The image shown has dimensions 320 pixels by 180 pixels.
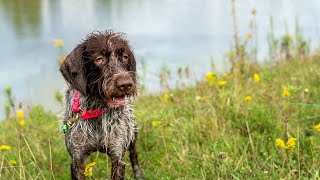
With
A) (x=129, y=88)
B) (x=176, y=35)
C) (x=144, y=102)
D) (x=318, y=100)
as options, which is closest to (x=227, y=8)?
(x=176, y=35)

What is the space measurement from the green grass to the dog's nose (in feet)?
2.26

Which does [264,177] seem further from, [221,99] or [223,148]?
[221,99]

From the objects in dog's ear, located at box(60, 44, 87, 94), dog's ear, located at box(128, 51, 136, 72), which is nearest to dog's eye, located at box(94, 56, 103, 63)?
dog's ear, located at box(60, 44, 87, 94)

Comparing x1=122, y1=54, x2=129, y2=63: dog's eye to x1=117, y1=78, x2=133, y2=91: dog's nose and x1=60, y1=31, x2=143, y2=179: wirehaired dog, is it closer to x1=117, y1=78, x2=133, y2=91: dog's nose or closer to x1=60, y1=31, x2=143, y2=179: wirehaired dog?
x1=60, y1=31, x2=143, y2=179: wirehaired dog

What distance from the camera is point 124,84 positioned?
3.17 metres

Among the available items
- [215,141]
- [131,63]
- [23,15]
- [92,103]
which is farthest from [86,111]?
[23,15]

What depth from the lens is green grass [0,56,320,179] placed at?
12.5 ft

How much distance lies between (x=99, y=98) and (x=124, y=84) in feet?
1.49

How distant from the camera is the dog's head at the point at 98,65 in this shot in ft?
11.0

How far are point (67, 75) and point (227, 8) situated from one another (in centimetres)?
1325

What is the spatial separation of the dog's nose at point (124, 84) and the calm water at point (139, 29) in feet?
15.1

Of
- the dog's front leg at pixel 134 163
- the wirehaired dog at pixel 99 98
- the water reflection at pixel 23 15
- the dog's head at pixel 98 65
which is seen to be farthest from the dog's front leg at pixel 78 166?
the water reflection at pixel 23 15

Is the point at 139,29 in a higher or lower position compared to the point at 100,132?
higher

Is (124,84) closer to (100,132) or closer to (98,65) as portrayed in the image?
(98,65)
